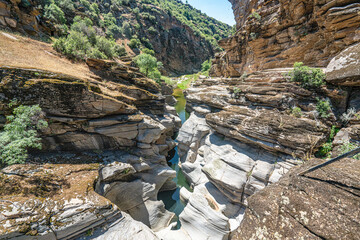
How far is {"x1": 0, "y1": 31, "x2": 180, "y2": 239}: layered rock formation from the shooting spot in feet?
14.8

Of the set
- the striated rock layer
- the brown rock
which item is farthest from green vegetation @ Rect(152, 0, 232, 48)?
the striated rock layer

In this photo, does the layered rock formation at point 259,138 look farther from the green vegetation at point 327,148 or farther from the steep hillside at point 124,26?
the steep hillside at point 124,26

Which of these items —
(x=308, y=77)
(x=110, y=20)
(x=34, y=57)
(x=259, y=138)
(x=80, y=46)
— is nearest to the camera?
(x=259, y=138)

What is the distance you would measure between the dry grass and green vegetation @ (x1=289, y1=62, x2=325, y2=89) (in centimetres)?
1441

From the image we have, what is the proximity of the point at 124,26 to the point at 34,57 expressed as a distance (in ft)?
138

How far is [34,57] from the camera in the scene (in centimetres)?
870

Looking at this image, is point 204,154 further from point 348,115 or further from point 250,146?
point 348,115

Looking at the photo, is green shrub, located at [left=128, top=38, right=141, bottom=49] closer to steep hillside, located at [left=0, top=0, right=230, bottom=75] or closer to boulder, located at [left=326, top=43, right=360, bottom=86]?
steep hillside, located at [left=0, top=0, right=230, bottom=75]

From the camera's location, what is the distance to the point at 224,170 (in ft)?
27.0

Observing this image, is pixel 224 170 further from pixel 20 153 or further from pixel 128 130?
pixel 20 153

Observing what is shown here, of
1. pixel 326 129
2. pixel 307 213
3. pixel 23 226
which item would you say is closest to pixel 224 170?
pixel 326 129

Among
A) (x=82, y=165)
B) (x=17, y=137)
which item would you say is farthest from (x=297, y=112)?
(x=17, y=137)

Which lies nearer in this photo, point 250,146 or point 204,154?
point 250,146

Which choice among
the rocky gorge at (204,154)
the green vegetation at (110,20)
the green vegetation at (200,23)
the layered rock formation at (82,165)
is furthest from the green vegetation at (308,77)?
the green vegetation at (200,23)
